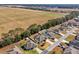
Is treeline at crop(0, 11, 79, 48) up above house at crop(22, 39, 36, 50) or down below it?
above

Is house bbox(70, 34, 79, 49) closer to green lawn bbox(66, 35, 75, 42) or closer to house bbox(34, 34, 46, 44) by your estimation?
green lawn bbox(66, 35, 75, 42)

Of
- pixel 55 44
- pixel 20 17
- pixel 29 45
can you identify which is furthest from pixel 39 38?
pixel 20 17

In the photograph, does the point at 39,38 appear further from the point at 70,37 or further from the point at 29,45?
the point at 70,37

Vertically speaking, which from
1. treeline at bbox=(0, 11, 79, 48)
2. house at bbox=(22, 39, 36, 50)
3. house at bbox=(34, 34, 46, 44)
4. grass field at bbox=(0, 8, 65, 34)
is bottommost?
house at bbox=(22, 39, 36, 50)

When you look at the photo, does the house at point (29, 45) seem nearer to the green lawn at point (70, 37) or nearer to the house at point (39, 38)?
the house at point (39, 38)

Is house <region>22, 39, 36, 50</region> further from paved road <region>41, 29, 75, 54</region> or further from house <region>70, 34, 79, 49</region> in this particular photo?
house <region>70, 34, 79, 49</region>

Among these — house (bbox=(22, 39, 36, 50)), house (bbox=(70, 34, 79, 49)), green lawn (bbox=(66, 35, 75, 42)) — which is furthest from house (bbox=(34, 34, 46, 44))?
house (bbox=(70, 34, 79, 49))
